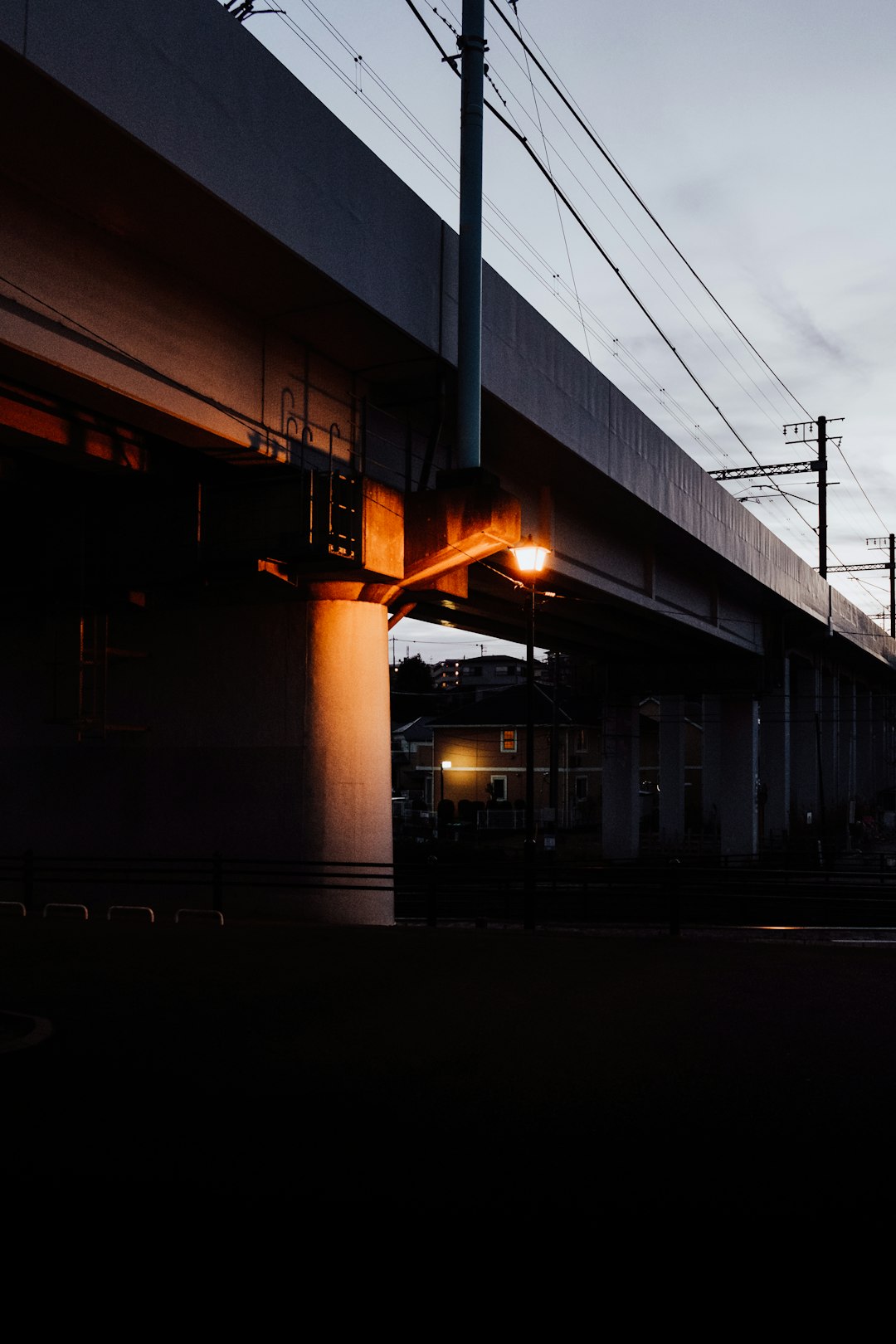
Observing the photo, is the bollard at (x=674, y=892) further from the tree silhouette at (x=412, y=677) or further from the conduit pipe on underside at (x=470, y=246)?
the tree silhouette at (x=412, y=677)

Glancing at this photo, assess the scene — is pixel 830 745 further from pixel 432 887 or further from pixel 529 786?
pixel 432 887

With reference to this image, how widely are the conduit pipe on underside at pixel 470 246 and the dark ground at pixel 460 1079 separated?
7.31 meters

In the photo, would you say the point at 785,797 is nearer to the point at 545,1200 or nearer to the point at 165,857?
the point at 165,857

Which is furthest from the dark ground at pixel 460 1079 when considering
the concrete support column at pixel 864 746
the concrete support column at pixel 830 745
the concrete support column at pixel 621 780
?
the concrete support column at pixel 864 746

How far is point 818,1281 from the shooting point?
472 cm

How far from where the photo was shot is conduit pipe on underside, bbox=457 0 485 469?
53.8ft

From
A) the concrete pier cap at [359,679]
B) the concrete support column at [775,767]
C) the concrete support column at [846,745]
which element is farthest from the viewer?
the concrete support column at [846,745]

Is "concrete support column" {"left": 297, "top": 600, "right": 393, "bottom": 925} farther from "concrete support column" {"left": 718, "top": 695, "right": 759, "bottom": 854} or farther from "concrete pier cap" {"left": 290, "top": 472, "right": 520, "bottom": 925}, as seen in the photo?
"concrete support column" {"left": 718, "top": 695, "right": 759, "bottom": 854}

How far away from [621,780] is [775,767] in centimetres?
995

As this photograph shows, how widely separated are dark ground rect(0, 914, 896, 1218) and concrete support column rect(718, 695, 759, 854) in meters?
34.0

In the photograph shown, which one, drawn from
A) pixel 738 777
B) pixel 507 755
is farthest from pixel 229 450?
pixel 507 755

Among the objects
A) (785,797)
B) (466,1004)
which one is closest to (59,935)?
(466,1004)

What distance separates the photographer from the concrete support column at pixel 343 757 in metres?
17.9

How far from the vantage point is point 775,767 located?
2299 inches
